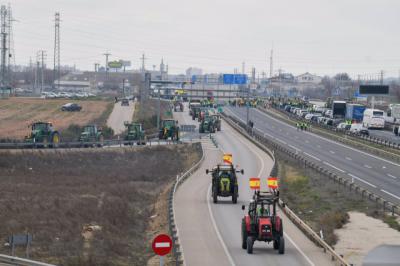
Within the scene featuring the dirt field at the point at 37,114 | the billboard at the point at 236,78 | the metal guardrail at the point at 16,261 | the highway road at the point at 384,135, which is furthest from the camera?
the billboard at the point at 236,78

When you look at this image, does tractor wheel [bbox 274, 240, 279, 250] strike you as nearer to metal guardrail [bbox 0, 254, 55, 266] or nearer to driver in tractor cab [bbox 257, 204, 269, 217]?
driver in tractor cab [bbox 257, 204, 269, 217]

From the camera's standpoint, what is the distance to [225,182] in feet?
Answer: 125

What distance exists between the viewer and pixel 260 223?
2502cm

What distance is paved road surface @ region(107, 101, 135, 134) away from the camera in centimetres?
9569

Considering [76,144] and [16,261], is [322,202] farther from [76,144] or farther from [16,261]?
[76,144]

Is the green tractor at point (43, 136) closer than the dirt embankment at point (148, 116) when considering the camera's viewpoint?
Yes

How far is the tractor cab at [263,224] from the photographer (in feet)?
82.2

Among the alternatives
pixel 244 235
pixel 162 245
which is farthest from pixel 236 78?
pixel 162 245

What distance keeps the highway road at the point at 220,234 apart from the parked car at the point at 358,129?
1626 inches

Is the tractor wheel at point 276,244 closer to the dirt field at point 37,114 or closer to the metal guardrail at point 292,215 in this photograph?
the metal guardrail at point 292,215

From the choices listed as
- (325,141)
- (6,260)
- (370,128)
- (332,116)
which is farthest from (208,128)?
(6,260)

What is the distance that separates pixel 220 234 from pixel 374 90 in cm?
9281

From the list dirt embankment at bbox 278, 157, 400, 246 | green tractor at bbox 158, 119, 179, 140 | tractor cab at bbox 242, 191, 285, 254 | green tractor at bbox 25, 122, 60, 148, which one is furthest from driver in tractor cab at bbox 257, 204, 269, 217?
green tractor at bbox 158, 119, 179, 140

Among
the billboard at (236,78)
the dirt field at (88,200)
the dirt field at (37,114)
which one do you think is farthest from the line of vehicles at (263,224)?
the billboard at (236,78)
